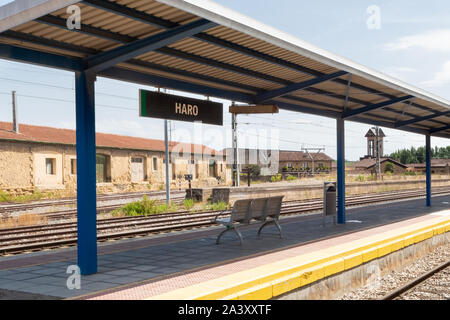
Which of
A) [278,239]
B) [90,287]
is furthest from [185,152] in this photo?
[90,287]

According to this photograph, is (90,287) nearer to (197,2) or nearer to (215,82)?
(197,2)

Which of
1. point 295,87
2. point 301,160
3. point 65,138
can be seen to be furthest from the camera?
point 301,160

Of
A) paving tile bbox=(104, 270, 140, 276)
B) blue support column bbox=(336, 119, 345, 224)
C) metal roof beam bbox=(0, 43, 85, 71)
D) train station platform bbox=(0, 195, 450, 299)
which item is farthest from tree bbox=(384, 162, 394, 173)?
metal roof beam bbox=(0, 43, 85, 71)

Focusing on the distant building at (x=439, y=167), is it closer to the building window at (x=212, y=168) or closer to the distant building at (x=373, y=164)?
the distant building at (x=373, y=164)

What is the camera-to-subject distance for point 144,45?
6.55 m

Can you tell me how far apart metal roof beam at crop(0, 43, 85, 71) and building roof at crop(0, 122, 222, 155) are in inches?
926

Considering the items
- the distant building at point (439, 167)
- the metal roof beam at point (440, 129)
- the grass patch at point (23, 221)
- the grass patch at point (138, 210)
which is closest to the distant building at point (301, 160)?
the distant building at point (439, 167)

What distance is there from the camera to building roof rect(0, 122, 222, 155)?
30.3 metres

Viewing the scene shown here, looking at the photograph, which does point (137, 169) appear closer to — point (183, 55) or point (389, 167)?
point (183, 55)

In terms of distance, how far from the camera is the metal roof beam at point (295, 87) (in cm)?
954

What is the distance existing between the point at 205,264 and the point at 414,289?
333cm

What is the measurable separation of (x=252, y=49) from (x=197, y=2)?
120 inches

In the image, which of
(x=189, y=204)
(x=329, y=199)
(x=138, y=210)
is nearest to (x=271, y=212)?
(x=329, y=199)
